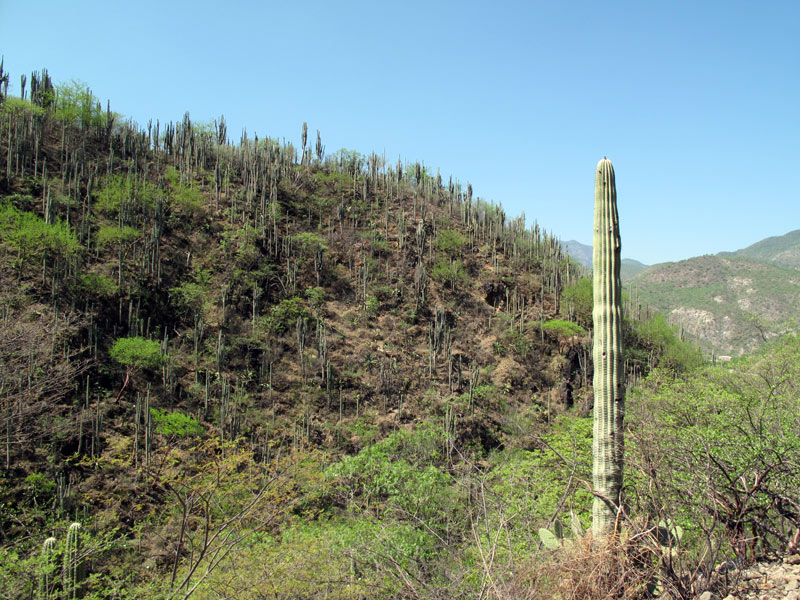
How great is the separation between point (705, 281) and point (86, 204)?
59233mm

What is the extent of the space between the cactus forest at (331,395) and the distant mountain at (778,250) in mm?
83227

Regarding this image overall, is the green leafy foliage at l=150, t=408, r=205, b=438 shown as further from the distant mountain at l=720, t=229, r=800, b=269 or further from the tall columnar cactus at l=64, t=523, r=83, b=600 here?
the distant mountain at l=720, t=229, r=800, b=269

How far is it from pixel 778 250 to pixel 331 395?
381ft

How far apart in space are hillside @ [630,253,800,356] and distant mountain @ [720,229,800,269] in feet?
115

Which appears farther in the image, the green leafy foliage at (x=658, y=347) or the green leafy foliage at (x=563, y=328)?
the green leafy foliage at (x=658, y=347)

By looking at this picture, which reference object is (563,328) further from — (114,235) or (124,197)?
(124,197)

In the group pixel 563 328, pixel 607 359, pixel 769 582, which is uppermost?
pixel 607 359

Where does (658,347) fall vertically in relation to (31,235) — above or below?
below

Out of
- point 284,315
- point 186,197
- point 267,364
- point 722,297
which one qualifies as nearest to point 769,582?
point 267,364

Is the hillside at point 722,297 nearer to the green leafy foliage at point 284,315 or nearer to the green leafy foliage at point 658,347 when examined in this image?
the green leafy foliage at point 658,347

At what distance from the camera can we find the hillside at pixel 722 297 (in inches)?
1644

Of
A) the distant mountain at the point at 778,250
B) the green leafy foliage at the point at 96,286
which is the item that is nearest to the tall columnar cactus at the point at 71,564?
the green leafy foliage at the point at 96,286

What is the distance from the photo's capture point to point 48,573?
7.57m

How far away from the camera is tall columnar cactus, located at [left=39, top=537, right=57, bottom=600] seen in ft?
24.0
